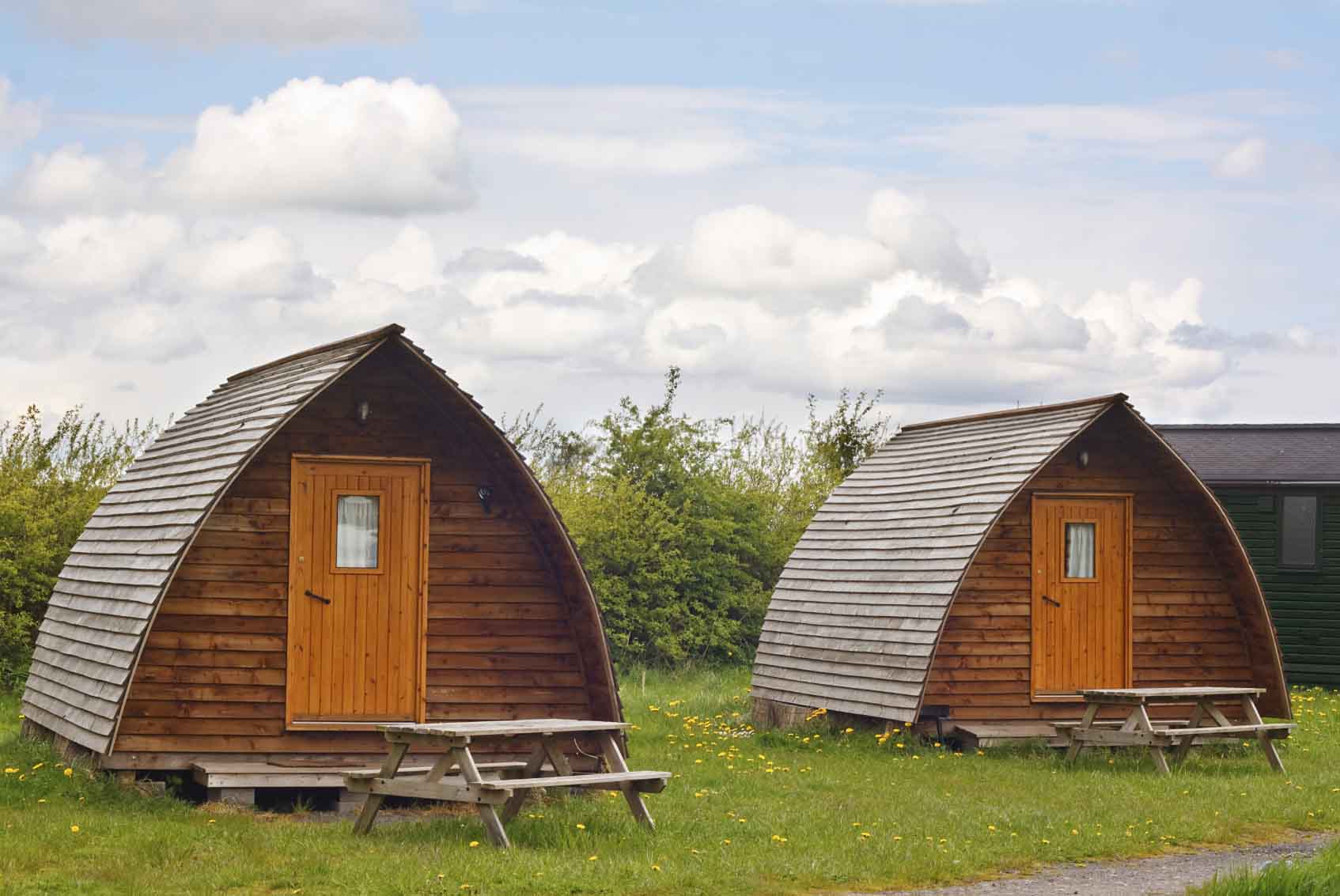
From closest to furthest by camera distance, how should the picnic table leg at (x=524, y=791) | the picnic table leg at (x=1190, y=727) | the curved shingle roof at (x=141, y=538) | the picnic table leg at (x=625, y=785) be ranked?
the picnic table leg at (x=524, y=791) < the picnic table leg at (x=625, y=785) < the curved shingle roof at (x=141, y=538) < the picnic table leg at (x=1190, y=727)

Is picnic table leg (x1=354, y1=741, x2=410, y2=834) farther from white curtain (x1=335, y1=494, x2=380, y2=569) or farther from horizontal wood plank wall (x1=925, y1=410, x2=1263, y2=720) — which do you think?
horizontal wood plank wall (x1=925, y1=410, x2=1263, y2=720)

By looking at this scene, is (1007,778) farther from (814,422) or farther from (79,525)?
(814,422)

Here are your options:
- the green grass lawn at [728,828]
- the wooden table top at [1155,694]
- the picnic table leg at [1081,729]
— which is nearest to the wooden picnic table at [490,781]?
the green grass lawn at [728,828]

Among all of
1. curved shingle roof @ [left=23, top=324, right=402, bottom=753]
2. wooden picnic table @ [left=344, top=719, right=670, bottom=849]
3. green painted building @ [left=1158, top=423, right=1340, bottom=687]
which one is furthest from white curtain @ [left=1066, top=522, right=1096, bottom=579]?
green painted building @ [left=1158, top=423, right=1340, bottom=687]

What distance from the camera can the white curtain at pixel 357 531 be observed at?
Answer: 12.8m

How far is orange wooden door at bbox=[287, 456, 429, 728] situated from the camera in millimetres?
12609

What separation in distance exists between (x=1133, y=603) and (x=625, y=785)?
824cm

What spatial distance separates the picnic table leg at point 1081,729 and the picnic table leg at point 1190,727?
0.82m

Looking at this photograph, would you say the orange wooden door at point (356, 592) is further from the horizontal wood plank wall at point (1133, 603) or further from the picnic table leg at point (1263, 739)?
the picnic table leg at point (1263, 739)

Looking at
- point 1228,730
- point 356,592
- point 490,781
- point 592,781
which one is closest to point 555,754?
point 490,781

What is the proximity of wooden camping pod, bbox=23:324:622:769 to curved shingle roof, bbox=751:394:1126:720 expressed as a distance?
4377mm

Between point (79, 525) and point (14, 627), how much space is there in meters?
1.39

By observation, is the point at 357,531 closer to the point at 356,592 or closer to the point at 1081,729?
the point at 356,592

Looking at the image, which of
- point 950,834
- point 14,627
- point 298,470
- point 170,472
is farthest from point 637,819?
point 14,627
